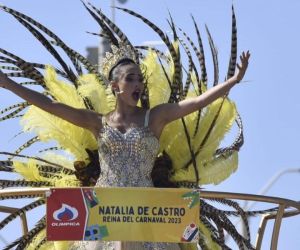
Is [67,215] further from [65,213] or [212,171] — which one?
[212,171]

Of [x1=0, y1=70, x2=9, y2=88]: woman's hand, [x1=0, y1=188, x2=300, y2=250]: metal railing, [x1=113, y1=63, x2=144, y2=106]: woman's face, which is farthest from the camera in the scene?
[x1=113, y1=63, x2=144, y2=106]: woman's face

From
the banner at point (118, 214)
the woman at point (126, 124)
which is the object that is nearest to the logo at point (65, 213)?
the banner at point (118, 214)

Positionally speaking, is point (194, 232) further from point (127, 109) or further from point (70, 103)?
point (70, 103)

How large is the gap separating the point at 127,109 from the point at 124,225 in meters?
1.02

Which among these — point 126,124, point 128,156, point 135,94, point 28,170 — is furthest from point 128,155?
point 28,170

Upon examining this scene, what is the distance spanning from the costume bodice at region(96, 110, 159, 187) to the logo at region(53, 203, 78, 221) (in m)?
0.83

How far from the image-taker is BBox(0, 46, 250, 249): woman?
19.7 ft

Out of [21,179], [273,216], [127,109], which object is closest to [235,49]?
[127,109]

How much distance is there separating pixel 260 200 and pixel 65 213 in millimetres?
1207

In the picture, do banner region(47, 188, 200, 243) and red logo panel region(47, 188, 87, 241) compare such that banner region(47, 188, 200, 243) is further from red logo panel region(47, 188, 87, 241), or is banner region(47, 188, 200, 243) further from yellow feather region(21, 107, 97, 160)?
yellow feather region(21, 107, 97, 160)

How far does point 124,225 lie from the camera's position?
5.30 meters

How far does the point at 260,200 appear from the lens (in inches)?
234

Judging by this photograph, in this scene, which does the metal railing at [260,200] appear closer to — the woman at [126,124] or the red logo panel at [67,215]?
the red logo panel at [67,215]

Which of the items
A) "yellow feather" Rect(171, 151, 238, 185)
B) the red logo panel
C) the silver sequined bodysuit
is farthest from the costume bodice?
the red logo panel
